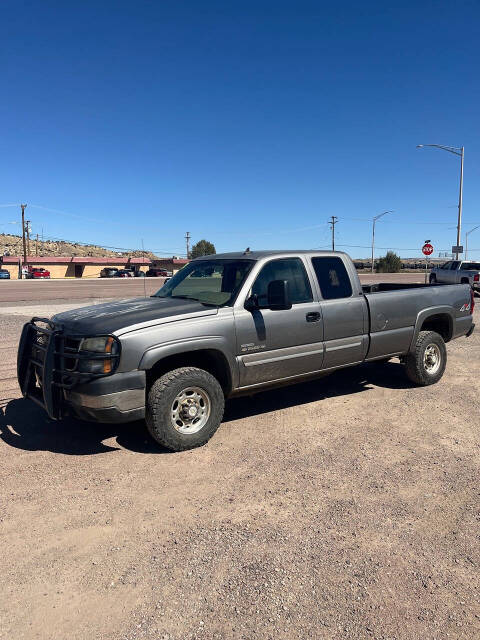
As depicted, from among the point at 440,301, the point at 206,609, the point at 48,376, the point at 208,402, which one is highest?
the point at 440,301

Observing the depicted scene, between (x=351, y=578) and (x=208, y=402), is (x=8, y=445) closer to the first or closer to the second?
(x=208, y=402)

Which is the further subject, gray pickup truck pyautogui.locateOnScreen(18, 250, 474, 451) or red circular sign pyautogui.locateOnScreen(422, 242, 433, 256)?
red circular sign pyautogui.locateOnScreen(422, 242, 433, 256)

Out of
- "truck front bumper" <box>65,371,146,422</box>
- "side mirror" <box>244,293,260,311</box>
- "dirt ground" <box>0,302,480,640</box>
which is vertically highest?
"side mirror" <box>244,293,260,311</box>

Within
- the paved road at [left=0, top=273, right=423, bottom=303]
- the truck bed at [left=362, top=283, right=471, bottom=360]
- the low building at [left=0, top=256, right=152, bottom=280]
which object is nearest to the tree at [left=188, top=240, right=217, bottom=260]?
the low building at [left=0, top=256, right=152, bottom=280]

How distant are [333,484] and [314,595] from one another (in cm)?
134

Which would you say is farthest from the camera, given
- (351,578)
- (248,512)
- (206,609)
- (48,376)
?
(48,376)

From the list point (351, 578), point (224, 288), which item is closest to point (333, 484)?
point (351, 578)

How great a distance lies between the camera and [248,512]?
3.50 m

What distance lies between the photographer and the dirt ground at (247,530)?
8.19 ft

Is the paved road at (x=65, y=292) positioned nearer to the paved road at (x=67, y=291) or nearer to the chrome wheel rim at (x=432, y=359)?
the paved road at (x=67, y=291)

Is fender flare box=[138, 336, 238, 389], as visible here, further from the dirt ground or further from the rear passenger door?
the rear passenger door

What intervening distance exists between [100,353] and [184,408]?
95cm

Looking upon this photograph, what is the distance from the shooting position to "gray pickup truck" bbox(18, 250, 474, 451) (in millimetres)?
4207

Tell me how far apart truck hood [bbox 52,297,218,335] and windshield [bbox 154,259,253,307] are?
0.66 feet
